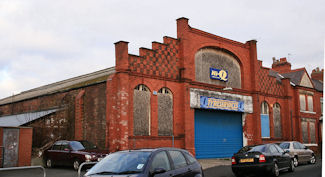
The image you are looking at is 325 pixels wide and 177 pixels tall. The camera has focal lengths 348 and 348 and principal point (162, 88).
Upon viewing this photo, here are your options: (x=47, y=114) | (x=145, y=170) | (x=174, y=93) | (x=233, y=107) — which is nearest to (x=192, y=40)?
(x=174, y=93)

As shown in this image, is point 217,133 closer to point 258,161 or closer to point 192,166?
point 258,161

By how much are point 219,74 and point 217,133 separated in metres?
4.34

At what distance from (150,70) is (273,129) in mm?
13734

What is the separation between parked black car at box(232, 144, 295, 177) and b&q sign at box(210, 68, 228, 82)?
10.7 m

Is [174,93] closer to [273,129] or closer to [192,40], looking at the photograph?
[192,40]

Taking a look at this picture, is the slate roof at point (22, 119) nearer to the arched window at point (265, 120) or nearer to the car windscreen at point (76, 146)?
the car windscreen at point (76, 146)

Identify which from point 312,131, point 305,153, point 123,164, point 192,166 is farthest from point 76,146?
point 312,131

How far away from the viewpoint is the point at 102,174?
7.22 metres

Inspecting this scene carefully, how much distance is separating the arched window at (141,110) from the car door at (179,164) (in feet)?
38.8

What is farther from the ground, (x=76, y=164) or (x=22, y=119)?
(x=22, y=119)

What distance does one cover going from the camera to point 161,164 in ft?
25.5

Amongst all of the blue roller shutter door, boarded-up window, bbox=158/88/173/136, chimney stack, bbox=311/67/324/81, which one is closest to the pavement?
boarded-up window, bbox=158/88/173/136

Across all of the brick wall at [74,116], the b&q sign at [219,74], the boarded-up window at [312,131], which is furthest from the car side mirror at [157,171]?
the boarded-up window at [312,131]

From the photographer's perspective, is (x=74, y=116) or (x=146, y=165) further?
(x=74, y=116)
